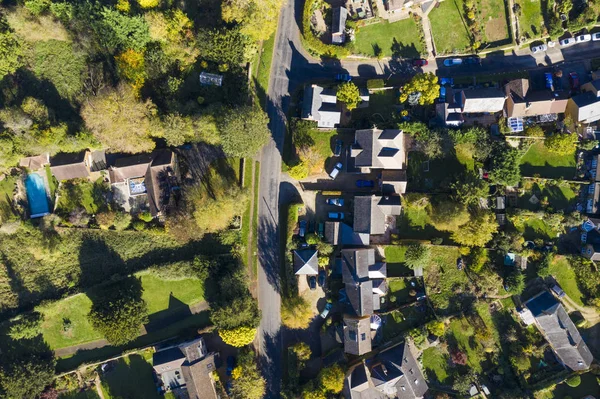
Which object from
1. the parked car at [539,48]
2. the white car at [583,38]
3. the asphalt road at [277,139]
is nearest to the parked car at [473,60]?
the asphalt road at [277,139]

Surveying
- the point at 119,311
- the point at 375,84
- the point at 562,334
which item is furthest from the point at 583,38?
the point at 119,311

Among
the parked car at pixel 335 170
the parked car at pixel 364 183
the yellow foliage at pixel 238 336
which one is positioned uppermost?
the parked car at pixel 335 170

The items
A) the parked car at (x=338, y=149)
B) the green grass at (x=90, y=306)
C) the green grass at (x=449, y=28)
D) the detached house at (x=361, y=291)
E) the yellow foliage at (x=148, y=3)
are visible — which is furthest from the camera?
the green grass at (x=90, y=306)

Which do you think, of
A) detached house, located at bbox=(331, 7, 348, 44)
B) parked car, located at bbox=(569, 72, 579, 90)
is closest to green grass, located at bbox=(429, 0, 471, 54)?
detached house, located at bbox=(331, 7, 348, 44)

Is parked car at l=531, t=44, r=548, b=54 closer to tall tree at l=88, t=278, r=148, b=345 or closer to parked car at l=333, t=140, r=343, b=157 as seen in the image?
parked car at l=333, t=140, r=343, b=157

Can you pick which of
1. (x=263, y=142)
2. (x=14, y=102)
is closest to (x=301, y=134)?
(x=263, y=142)

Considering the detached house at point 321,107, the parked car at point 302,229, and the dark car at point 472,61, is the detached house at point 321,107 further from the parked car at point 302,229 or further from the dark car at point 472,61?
the dark car at point 472,61

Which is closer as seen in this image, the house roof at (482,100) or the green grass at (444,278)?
the house roof at (482,100)

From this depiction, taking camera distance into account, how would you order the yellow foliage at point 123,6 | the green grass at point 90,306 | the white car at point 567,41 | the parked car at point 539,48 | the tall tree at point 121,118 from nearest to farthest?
1. the tall tree at point 121,118
2. the yellow foliage at point 123,6
3. the white car at point 567,41
4. the parked car at point 539,48
5. the green grass at point 90,306
